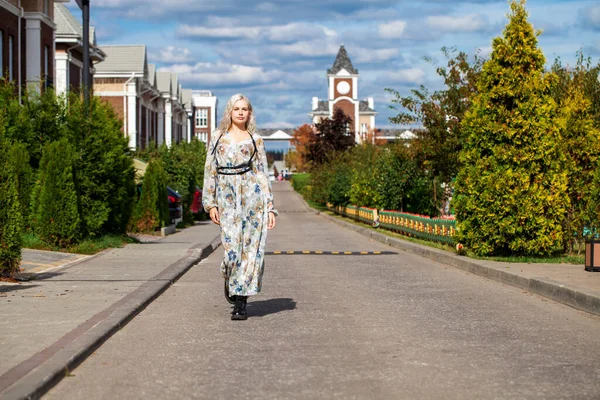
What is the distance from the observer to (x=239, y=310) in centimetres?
885

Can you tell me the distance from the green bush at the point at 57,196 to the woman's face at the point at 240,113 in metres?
8.09

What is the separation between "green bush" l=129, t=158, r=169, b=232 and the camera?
25609 millimetres

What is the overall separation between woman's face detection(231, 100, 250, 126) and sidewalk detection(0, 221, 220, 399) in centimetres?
222

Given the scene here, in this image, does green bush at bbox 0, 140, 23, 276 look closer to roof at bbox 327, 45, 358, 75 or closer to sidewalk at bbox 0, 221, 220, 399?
sidewalk at bbox 0, 221, 220, 399

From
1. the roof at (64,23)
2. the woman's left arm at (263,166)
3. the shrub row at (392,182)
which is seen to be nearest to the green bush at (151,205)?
the shrub row at (392,182)

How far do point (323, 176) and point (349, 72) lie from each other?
9090cm

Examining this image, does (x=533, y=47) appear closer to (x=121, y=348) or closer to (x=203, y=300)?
(x=203, y=300)

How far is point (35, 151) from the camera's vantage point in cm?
1820

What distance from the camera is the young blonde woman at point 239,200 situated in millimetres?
8867

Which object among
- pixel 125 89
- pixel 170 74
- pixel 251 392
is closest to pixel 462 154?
pixel 251 392

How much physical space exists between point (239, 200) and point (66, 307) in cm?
214

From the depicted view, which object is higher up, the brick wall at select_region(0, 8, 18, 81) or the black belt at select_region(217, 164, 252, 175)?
the brick wall at select_region(0, 8, 18, 81)

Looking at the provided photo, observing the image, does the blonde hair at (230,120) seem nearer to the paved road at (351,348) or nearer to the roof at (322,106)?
the paved road at (351,348)

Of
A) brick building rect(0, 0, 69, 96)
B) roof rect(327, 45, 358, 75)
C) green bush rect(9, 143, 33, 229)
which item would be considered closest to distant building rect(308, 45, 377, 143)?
roof rect(327, 45, 358, 75)
